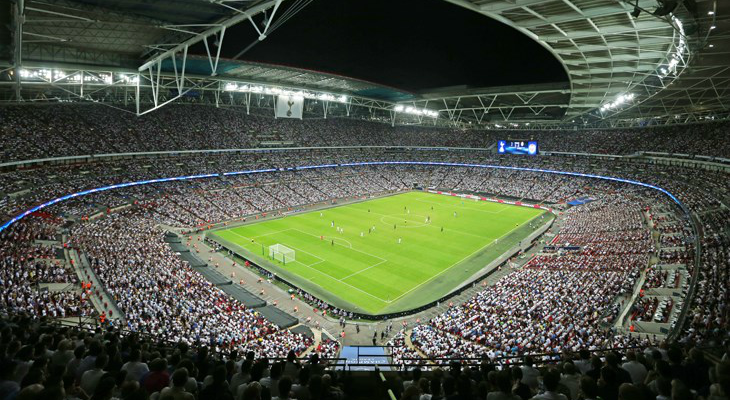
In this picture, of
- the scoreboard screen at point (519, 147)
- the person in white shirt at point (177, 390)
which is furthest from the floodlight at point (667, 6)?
the scoreboard screen at point (519, 147)

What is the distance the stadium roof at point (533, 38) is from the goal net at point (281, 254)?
650 inches

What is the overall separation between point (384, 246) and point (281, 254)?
1094 centimetres

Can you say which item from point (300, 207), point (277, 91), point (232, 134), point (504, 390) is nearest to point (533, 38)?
point (504, 390)

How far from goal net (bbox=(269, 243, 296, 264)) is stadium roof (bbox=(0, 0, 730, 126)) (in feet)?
54.2

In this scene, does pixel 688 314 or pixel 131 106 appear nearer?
pixel 688 314

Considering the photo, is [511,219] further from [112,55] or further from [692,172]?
[112,55]

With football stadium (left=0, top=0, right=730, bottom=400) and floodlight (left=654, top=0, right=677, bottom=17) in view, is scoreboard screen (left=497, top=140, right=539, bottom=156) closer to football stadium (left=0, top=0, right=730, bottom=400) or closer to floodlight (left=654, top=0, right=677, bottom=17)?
football stadium (left=0, top=0, right=730, bottom=400)

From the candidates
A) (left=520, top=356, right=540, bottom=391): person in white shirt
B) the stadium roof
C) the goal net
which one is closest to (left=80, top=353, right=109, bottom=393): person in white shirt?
(left=520, top=356, right=540, bottom=391): person in white shirt

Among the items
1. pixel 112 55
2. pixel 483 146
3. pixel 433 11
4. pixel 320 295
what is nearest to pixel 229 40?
pixel 112 55

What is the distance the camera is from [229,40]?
138ft

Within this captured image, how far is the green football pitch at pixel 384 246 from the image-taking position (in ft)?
100

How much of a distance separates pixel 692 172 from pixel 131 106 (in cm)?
7867

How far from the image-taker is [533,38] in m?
30.0

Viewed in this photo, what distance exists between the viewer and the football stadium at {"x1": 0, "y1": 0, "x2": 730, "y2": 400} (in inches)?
289
